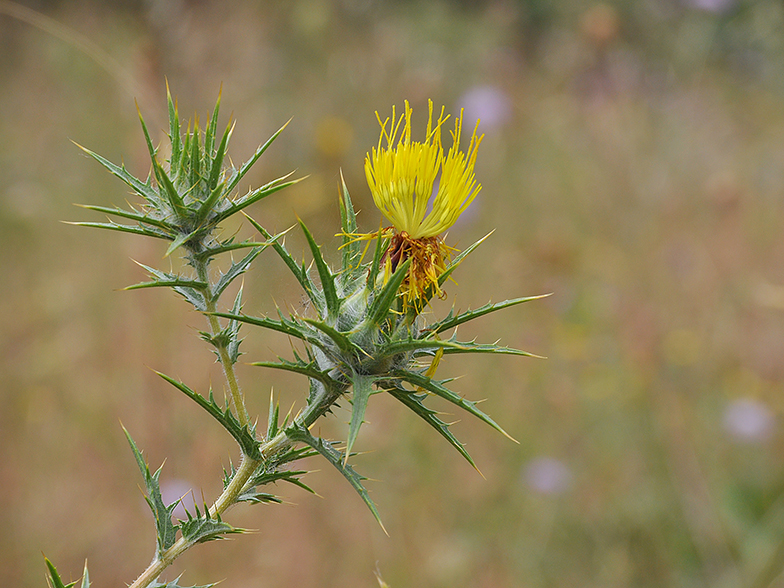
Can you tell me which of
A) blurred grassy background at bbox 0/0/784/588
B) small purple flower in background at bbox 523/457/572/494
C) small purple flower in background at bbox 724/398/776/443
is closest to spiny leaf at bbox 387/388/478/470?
blurred grassy background at bbox 0/0/784/588

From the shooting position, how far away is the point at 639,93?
22.7 ft

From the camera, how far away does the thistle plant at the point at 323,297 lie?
43.0 inches

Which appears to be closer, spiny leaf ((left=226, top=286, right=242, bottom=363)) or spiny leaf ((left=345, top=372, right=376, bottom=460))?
spiny leaf ((left=345, top=372, right=376, bottom=460))

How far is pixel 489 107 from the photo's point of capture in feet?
19.6

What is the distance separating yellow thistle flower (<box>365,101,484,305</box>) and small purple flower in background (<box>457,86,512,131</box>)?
15.4 ft

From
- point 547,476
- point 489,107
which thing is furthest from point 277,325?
point 489,107

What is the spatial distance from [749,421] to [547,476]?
1489 mm

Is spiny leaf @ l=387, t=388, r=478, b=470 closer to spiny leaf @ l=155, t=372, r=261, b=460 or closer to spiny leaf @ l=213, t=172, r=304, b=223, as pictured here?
spiny leaf @ l=155, t=372, r=261, b=460

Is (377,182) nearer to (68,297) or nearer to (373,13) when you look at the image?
(68,297)

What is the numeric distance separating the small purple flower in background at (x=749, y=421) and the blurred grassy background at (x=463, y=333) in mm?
18

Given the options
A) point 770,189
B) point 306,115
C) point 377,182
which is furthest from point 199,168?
point 770,189

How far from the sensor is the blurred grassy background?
140 inches

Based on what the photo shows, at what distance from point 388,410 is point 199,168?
3306 millimetres

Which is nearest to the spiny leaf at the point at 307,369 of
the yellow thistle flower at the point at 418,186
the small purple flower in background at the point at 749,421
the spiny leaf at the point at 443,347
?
the spiny leaf at the point at 443,347
